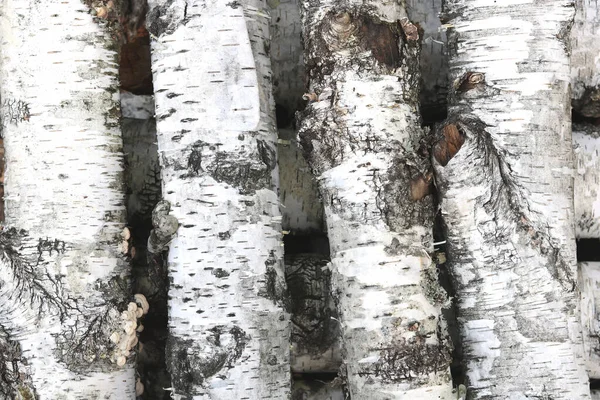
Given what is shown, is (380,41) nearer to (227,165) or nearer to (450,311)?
(227,165)

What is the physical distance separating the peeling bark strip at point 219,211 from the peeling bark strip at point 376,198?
0.57ft

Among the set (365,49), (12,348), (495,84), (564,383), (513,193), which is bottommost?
(564,383)

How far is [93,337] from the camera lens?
62.4 inches

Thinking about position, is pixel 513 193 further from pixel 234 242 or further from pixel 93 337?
pixel 93 337

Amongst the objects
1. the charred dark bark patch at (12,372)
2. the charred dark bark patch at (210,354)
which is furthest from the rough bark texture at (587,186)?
the charred dark bark patch at (12,372)

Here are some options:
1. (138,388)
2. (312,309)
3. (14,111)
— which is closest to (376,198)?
(312,309)

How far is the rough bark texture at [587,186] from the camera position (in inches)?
74.1

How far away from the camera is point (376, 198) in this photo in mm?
1512

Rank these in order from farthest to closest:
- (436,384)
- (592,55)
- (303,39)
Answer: (592,55) < (303,39) < (436,384)

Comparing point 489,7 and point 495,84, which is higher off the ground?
point 489,7

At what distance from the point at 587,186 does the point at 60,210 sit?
1.59 meters

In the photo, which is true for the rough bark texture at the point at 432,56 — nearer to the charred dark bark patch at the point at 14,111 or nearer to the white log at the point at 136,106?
the white log at the point at 136,106

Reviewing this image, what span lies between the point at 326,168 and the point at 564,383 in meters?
0.83

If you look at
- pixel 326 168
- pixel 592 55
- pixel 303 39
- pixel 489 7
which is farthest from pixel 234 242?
pixel 592 55
